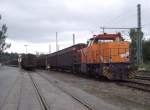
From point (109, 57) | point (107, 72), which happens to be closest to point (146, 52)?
point (109, 57)

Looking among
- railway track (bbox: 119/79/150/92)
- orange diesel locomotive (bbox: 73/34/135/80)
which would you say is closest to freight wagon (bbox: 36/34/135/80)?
orange diesel locomotive (bbox: 73/34/135/80)

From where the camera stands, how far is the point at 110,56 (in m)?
25.6

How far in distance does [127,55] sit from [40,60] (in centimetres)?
5365

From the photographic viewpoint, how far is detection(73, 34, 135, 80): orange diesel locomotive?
2505 cm

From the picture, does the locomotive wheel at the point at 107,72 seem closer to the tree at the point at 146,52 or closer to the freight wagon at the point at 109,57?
the freight wagon at the point at 109,57

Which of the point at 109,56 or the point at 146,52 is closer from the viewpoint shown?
the point at 109,56

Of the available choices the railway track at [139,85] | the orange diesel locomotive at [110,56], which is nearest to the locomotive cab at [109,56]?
the orange diesel locomotive at [110,56]

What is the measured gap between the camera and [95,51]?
27125 millimetres

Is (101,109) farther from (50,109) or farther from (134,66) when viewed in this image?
(134,66)

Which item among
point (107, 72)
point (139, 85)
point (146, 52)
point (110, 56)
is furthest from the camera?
point (146, 52)

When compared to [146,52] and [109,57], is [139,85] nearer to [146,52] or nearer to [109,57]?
[109,57]

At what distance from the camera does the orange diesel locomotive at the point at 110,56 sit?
82.2 ft

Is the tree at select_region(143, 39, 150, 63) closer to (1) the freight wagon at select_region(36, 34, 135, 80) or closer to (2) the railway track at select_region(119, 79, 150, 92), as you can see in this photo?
(1) the freight wagon at select_region(36, 34, 135, 80)

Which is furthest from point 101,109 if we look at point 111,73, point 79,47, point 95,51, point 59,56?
point 59,56
